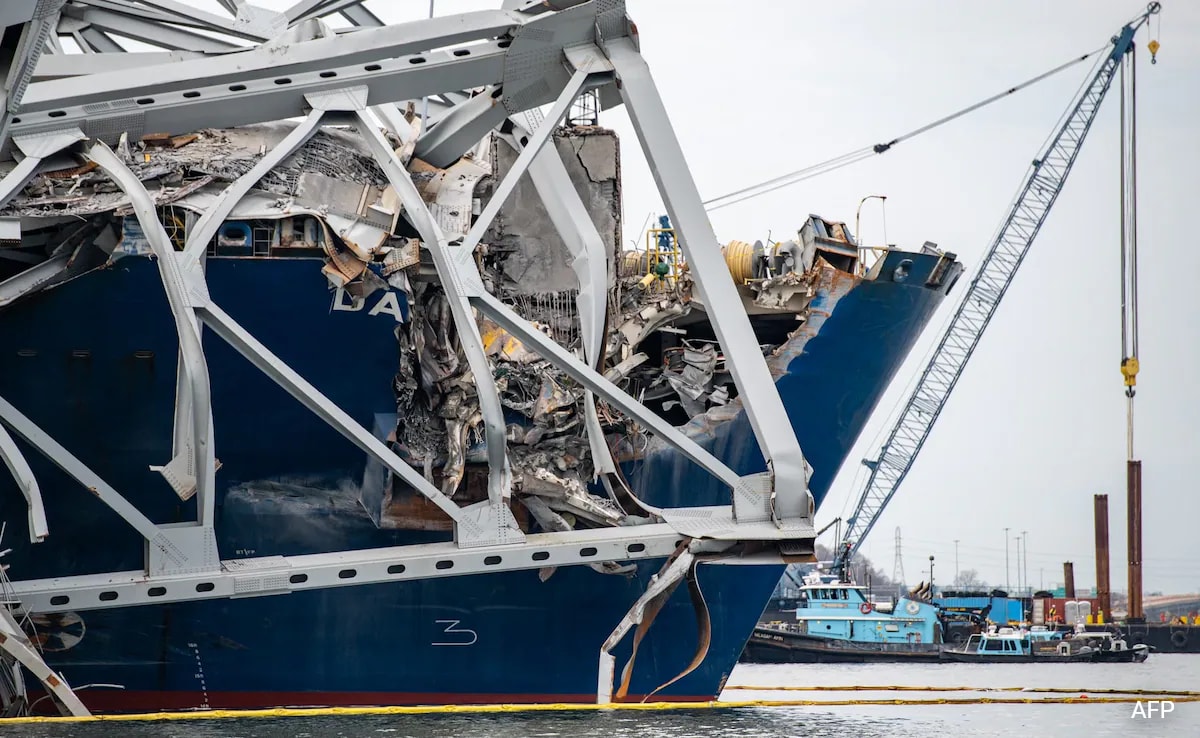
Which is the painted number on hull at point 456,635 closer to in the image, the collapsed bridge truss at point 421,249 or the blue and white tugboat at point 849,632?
the collapsed bridge truss at point 421,249

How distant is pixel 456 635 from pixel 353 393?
3.99m

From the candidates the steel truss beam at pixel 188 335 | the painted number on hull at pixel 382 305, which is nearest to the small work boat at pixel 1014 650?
the painted number on hull at pixel 382 305

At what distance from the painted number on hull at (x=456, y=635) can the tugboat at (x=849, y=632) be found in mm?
37620

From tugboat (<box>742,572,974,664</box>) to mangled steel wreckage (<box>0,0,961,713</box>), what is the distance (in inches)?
1446

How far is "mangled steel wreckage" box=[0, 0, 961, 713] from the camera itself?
55.1 feet

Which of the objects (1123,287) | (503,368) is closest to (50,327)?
(503,368)

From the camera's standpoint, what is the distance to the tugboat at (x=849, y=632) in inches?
2297

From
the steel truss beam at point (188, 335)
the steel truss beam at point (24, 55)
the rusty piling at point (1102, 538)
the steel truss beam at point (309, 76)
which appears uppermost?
the steel truss beam at point (309, 76)

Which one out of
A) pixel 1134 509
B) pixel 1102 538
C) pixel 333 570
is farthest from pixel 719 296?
pixel 1102 538

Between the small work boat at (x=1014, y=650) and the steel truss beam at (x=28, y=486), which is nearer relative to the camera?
the steel truss beam at (x=28, y=486)

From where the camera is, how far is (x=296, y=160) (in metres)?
18.8

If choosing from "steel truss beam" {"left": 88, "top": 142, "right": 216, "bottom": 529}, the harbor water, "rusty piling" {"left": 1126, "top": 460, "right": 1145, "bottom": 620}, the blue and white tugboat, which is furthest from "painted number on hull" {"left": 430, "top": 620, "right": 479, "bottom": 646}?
"rusty piling" {"left": 1126, "top": 460, "right": 1145, "bottom": 620}

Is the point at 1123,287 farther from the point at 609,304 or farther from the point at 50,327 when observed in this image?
the point at 50,327

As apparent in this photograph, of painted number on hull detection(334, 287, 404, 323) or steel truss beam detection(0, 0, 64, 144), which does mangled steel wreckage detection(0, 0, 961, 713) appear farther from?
steel truss beam detection(0, 0, 64, 144)
